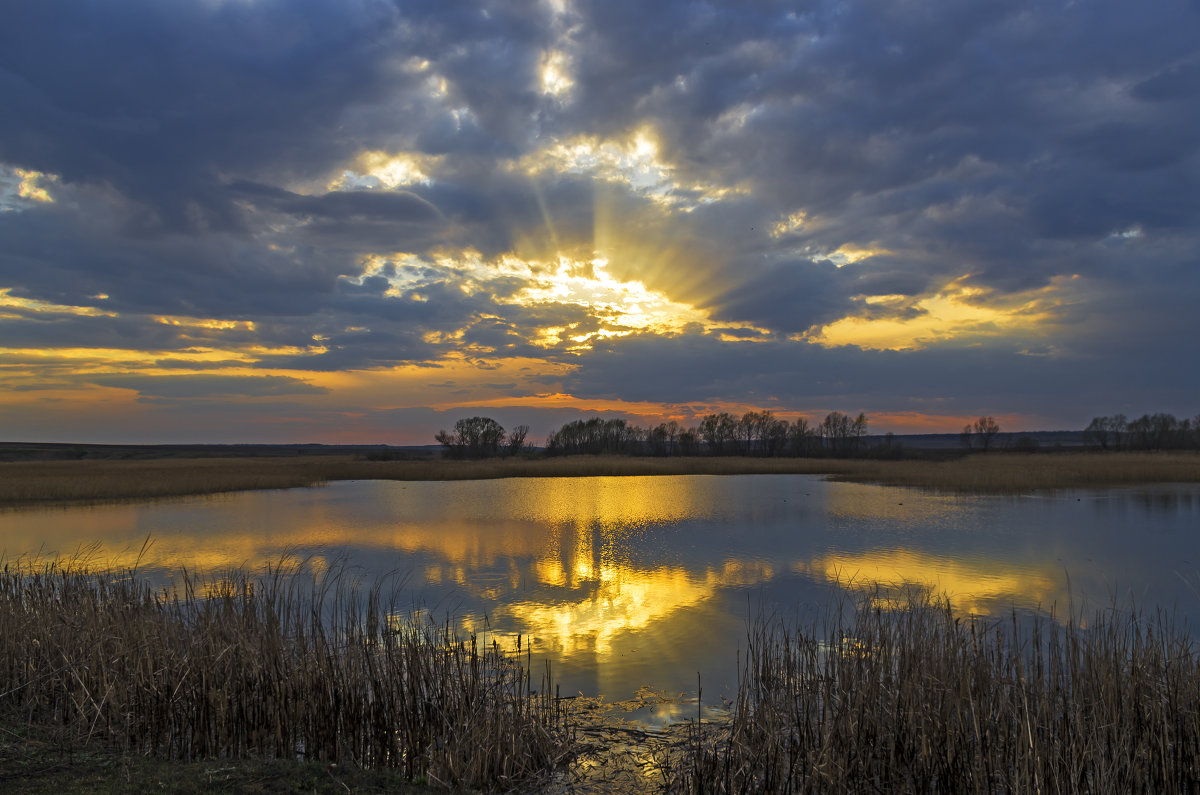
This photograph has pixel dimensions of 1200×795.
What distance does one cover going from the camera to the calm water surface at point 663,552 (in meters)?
10.2

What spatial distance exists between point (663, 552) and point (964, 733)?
12153mm

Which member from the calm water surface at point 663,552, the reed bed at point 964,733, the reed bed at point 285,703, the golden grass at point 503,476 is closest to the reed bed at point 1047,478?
the golden grass at point 503,476

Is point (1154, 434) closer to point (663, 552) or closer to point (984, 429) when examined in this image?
point (984, 429)

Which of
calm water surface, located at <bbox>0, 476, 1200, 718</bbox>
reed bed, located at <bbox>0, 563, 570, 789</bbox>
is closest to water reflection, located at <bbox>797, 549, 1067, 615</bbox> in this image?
calm water surface, located at <bbox>0, 476, 1200, 718</bbox>

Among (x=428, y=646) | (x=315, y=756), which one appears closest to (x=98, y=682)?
(x=315, y=756)

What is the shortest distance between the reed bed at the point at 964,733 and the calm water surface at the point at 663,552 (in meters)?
2.15

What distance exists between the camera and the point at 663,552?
1719 centimetres

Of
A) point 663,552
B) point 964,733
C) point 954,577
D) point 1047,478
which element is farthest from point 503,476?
point 964,733

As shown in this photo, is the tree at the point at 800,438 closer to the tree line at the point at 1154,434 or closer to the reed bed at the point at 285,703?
the tree line at the point at 1154,434

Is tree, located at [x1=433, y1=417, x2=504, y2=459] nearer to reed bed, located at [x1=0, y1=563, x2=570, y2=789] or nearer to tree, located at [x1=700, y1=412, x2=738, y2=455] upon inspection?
tree, located at [x1=700, y1=412, x2=738, y2=455]

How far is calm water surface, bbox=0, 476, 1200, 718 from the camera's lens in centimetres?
1016

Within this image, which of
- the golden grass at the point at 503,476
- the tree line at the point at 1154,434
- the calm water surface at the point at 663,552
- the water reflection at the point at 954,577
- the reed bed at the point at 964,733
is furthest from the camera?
the tree line at the point at 1154,434

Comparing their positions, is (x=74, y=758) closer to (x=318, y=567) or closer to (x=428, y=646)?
(x=428, y=646)

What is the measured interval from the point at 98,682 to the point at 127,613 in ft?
4.74
